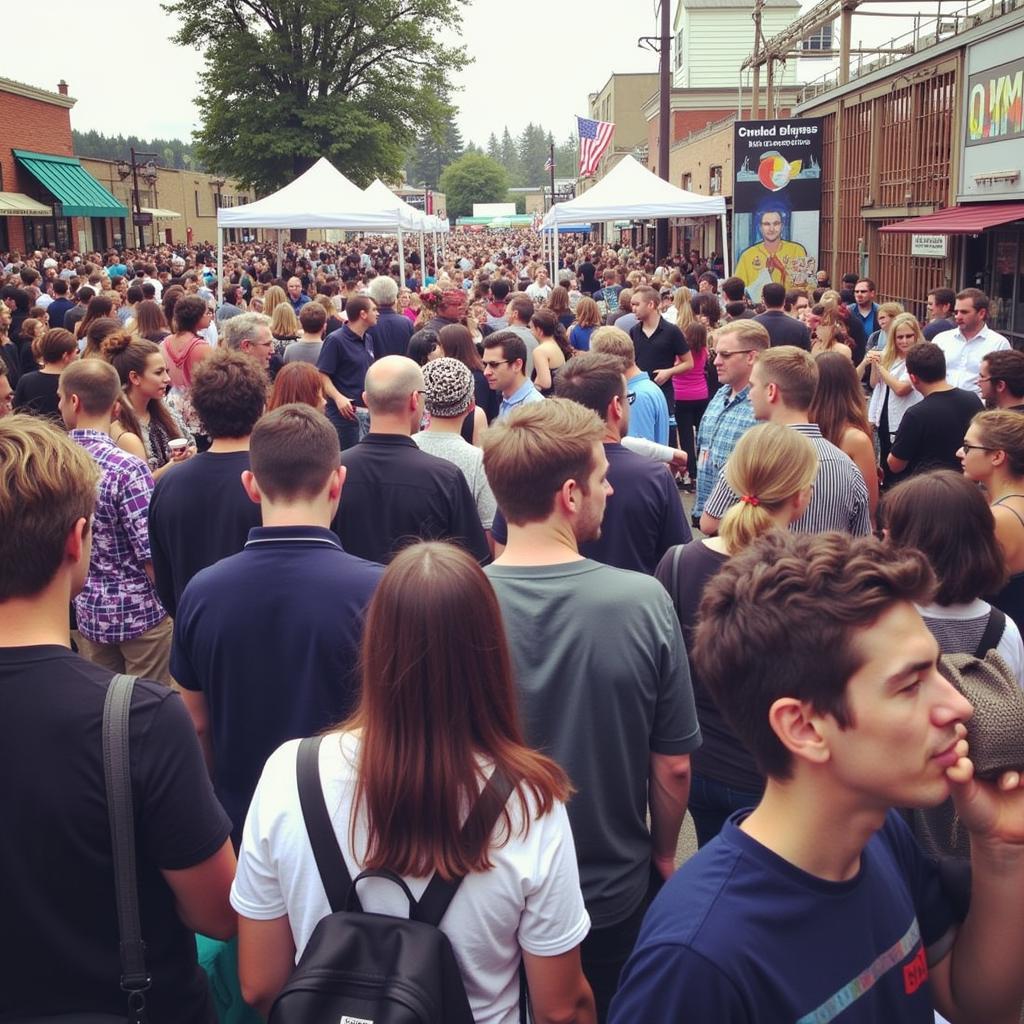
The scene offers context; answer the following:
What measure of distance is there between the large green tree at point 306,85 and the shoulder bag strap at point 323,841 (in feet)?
136

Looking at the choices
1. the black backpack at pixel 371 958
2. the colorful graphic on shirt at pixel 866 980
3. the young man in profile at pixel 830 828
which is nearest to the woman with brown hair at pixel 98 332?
the black backpack at pixel 371 958

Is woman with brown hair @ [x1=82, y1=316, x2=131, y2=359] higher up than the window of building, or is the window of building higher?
the window of building

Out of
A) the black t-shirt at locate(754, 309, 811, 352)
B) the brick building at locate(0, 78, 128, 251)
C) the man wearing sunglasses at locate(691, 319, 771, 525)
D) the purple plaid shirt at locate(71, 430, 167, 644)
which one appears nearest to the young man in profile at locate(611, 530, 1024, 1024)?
the purple plaid shirt at locate(71, 430, 167, 644)

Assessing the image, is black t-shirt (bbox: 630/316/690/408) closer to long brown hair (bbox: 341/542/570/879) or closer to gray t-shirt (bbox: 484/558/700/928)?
gray t-shirt (bbox: 484/558/700/928)

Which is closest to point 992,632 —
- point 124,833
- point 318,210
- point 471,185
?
point 124,833

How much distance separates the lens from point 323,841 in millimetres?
1975

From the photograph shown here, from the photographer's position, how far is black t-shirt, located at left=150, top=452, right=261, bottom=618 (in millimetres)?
4035

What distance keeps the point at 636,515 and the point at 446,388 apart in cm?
134

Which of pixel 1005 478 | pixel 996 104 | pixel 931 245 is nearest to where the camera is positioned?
pixel 1005 478

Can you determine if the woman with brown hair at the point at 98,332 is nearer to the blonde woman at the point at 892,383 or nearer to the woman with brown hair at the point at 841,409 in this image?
the woman with brown hair at the point at 841,409

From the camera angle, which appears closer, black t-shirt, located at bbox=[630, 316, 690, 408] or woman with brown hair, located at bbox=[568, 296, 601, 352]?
black t-shirt, located at bbox=[630, 316, 690, 408]

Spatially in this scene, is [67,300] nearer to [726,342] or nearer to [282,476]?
[726,342]

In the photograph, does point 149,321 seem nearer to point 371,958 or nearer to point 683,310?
point 683,310

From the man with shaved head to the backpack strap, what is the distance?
197 centimetres
